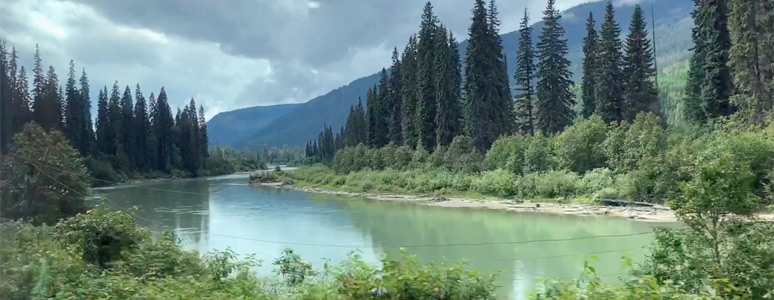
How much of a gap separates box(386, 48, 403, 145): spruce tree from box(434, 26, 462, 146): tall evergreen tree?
38.5 feet

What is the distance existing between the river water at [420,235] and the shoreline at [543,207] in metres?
1.10

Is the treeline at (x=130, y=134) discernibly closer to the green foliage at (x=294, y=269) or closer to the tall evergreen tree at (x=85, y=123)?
the tall evergreen tree at (x=85, y=123)

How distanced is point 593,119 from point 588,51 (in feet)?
48.8

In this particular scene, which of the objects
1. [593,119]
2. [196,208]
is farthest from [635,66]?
[196,208]

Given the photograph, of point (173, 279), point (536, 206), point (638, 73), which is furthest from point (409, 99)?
point (173, 279)

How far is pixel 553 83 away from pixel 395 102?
2175cm

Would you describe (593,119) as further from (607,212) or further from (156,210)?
(156,210)

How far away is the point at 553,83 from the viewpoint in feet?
155

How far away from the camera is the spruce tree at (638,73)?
42.0 m

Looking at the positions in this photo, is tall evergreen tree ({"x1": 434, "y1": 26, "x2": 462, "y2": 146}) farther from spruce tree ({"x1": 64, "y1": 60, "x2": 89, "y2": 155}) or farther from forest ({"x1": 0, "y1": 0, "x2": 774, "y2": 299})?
spruce tree ({"x1": 64, "y1": 60, "x2": 89, "y2": 155})

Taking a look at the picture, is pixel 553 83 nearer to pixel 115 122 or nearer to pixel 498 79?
pixel 498 79

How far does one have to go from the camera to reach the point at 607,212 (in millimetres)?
27125

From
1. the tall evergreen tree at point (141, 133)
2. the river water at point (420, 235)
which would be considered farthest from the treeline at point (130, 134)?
the river water at point (420, 235)

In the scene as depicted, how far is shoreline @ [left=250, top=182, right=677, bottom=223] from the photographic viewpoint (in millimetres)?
25125
